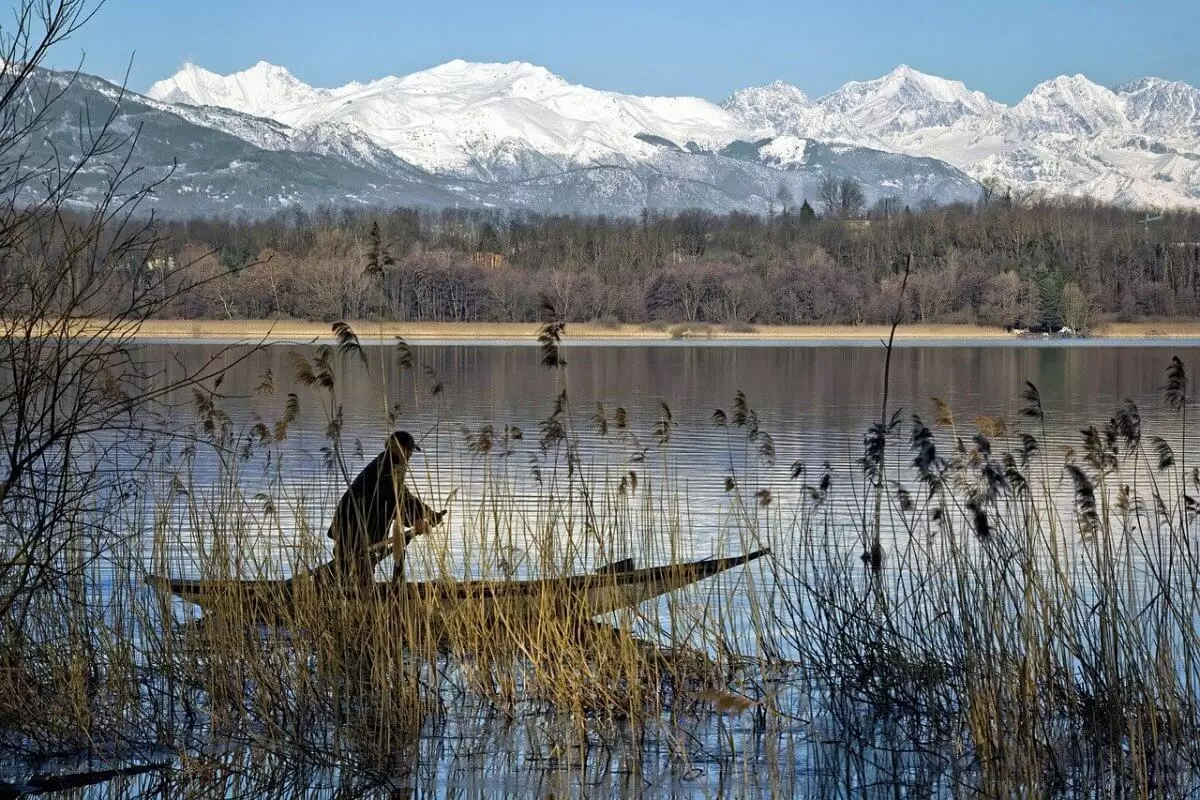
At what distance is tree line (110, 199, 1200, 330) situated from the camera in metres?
93.9

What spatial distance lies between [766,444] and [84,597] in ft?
13.2

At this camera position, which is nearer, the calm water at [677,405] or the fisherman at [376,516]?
the fisherman at [376,516]

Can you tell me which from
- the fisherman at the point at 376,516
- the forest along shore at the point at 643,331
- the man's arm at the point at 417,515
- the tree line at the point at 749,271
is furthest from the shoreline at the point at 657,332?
the man's arm at the point at 417,515

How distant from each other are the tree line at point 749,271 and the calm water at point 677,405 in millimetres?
30289

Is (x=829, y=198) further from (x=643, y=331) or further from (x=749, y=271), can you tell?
(x=643, y=331)

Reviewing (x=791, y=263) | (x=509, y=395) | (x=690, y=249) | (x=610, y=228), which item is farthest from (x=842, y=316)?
(x=509, y=395)

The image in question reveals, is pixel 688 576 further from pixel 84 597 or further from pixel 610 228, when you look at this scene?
pixel 610 228

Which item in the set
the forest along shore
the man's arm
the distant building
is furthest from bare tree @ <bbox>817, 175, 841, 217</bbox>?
the man's arm

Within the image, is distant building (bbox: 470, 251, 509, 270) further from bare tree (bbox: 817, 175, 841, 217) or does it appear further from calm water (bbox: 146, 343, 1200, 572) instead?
bare tree (bbox: 817, 175, 841, 217)

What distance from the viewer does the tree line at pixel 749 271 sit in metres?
93.9

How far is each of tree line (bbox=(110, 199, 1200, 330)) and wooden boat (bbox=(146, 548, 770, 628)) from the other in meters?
74.1

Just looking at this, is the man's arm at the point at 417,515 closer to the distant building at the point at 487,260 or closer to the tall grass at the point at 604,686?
the tall grass at the point at 604,686

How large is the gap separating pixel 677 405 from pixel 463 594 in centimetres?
2395

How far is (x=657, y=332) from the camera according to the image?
95.1 meters
